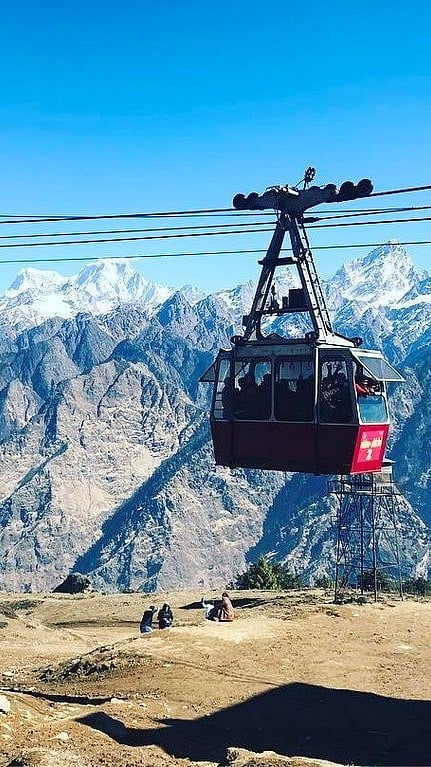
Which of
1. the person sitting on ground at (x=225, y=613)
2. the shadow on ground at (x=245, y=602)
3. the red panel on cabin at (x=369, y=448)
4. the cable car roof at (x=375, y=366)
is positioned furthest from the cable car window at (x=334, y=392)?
the shadow on ground at (x=245, y=602)

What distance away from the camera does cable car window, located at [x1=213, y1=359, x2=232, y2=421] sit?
2402cm

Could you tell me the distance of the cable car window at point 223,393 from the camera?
24.0m

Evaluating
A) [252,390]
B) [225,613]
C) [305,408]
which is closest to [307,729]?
[305,408]

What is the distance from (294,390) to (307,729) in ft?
32.4

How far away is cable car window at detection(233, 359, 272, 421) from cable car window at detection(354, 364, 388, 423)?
9.06 ft

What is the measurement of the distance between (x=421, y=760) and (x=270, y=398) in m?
10.7

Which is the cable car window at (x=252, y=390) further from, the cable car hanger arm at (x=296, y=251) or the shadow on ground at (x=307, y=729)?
the shadow on ground at (x=307, y=729)

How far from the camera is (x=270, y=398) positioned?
22797 mm

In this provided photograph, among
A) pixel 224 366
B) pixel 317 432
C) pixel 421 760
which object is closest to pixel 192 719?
pixel 421 760

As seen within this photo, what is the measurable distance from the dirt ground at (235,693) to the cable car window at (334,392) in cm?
898

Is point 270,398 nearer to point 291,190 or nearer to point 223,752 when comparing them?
point 291,190

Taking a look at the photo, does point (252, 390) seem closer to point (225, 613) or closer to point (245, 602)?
point (225, 613)

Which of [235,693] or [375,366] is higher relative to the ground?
[375,366]

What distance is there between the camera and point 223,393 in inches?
956
